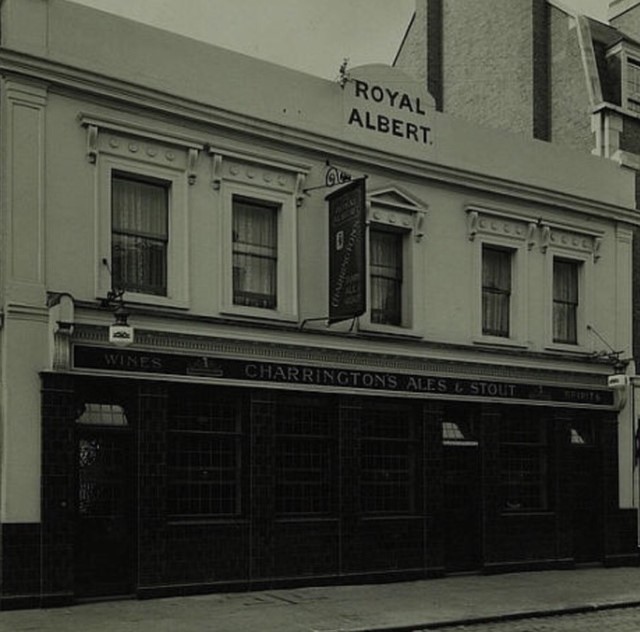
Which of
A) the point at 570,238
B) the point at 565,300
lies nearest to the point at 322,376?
the point at 565,300

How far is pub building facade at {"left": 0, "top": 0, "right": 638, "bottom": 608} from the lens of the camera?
14070 mm

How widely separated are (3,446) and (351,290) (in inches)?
225

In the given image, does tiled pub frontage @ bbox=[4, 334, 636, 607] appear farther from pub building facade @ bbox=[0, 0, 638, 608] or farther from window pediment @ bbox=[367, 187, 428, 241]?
window pediment @ bbox=[367, 187, 428, 241]

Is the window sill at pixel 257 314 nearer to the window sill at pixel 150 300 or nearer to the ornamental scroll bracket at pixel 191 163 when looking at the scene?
the window sill at pixel 150 300

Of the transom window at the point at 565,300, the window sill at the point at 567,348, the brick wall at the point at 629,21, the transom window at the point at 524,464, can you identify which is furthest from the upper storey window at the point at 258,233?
the brick wall at the point at 629,21

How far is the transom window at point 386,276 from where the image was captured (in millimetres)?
18125

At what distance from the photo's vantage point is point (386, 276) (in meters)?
18.3

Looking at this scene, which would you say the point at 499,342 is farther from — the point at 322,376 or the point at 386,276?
the point at 322,376

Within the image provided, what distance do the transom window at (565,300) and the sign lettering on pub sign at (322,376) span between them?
1.18 metres

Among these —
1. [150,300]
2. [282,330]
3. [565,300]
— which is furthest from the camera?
[565,300]

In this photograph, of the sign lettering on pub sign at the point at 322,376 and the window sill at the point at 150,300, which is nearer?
the sign lettering on pub sign at the point at 322,376

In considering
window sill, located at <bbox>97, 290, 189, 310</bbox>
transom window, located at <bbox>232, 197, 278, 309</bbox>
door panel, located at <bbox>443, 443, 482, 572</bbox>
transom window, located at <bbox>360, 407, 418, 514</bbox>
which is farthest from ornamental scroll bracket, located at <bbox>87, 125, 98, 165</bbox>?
door panel, located at <bbox>443, 443, 482, 572</bbox>

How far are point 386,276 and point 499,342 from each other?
2.72m

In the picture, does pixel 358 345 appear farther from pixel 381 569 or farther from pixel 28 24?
pixel 28 24
